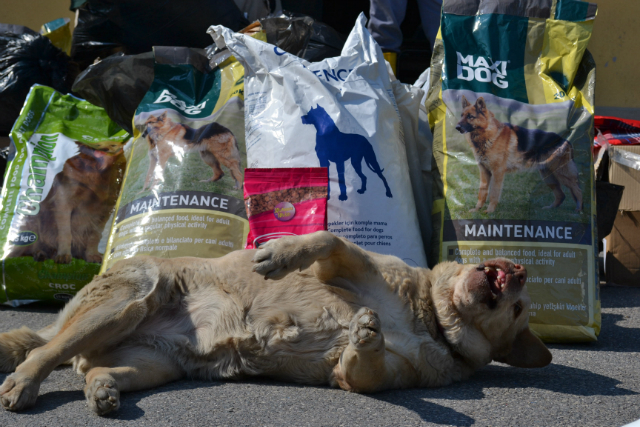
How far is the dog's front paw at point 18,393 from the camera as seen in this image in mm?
1555

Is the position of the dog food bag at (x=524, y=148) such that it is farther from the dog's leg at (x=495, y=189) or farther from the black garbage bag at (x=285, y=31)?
A: the black garbage bag at (x=285, y=31)

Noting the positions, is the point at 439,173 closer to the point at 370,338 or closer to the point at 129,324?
the point at 370,338

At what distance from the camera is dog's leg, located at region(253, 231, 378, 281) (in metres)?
1.72

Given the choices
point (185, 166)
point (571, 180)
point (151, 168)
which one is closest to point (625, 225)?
point (571, 180)

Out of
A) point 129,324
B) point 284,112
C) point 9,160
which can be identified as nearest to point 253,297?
point 129,324

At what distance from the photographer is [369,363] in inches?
65.6

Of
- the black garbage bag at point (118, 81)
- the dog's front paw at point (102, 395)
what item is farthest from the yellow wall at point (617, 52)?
the dog's front paw at point (102, 395)

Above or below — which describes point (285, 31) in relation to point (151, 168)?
above

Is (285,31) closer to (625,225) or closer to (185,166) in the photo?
(185,166)

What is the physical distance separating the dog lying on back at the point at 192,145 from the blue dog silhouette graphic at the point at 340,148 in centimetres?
43

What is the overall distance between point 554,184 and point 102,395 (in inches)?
79.3

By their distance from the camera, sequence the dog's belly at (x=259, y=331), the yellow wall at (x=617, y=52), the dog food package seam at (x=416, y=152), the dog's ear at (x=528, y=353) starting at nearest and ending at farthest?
the dog's belly at (x=259, y=331), the dog's ear at (x=528, y=353), the dog food package seam at (x=416, y=152), the yellow wall at (x=617, y=52)

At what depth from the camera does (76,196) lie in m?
3.01

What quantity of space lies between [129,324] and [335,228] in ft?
3.07
